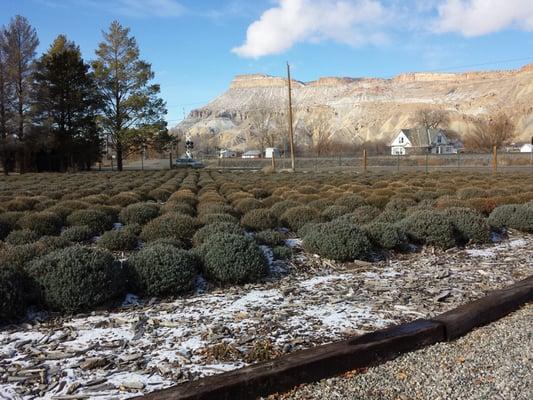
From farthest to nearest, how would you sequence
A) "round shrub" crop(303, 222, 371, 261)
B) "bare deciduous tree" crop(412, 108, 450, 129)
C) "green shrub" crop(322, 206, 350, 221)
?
1. "bare deciduous tree" crop(412, 108, 450, 129)
2. "green shrub" crop(322, 206, 350, 221)
3. "round shrub" crop(303, 222, 371, 261)

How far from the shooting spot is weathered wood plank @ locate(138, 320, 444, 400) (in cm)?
343

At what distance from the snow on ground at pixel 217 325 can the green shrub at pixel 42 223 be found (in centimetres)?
458

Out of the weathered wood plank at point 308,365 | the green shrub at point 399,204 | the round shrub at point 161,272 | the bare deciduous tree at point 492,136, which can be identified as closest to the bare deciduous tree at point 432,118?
the bare deciduous tree at point 492,136

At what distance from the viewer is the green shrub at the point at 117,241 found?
8031 mm

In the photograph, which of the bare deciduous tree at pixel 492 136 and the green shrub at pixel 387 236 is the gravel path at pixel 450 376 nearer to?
the green shrub at pixel 387 236

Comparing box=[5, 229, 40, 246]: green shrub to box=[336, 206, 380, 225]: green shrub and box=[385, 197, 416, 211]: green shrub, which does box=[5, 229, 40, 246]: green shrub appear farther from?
box=[385, 197, 416, 211]: green shrub

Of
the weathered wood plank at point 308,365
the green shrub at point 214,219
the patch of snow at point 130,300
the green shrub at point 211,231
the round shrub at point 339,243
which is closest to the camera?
the weathered wood plank at point 308,365

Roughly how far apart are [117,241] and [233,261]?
8.29ft

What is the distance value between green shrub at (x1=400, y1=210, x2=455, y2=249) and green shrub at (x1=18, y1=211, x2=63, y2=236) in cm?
658

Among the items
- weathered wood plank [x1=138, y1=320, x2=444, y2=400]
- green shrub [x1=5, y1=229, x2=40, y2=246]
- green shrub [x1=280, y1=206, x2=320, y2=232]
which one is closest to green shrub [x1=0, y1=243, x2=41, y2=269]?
green shrub [x1=5, y1=229, x2=40, y2=246]

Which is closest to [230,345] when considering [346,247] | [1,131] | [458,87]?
[346,247]

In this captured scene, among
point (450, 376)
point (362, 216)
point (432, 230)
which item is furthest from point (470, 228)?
point (450, 376)

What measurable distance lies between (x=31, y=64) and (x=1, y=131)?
697 centimetres

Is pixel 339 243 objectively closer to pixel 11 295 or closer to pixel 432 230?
pixel 432 230
